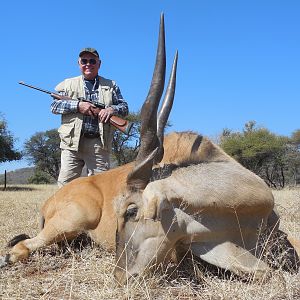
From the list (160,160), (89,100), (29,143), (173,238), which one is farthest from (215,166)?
(29,143)

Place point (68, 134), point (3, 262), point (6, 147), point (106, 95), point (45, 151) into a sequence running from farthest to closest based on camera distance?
point (45, 151)
point (6, 147)
point (106, 95)
point (68, 134)
point (3, 262)

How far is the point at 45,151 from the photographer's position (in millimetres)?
51562

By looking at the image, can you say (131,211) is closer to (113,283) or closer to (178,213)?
(178,213)

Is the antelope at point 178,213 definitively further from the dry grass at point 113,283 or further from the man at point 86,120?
the man at point 86,120

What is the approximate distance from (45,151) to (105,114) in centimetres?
4659

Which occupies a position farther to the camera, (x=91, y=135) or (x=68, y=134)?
(x=91, y=135)

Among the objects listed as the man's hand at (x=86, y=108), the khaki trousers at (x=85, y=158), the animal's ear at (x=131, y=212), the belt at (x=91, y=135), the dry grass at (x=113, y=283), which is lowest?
the dry grass at (x=113, y=283)

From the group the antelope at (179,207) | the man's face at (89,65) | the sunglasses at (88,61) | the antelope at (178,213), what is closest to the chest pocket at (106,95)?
the man's face at (89,65)

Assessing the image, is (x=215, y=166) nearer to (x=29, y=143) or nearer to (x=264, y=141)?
(x=264, y=141)

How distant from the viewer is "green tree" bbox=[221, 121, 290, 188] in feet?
117

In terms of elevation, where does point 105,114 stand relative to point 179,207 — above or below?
above

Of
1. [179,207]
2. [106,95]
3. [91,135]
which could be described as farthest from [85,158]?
[179,207]

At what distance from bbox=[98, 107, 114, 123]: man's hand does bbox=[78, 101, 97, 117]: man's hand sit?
122 mm

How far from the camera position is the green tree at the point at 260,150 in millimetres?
35719
